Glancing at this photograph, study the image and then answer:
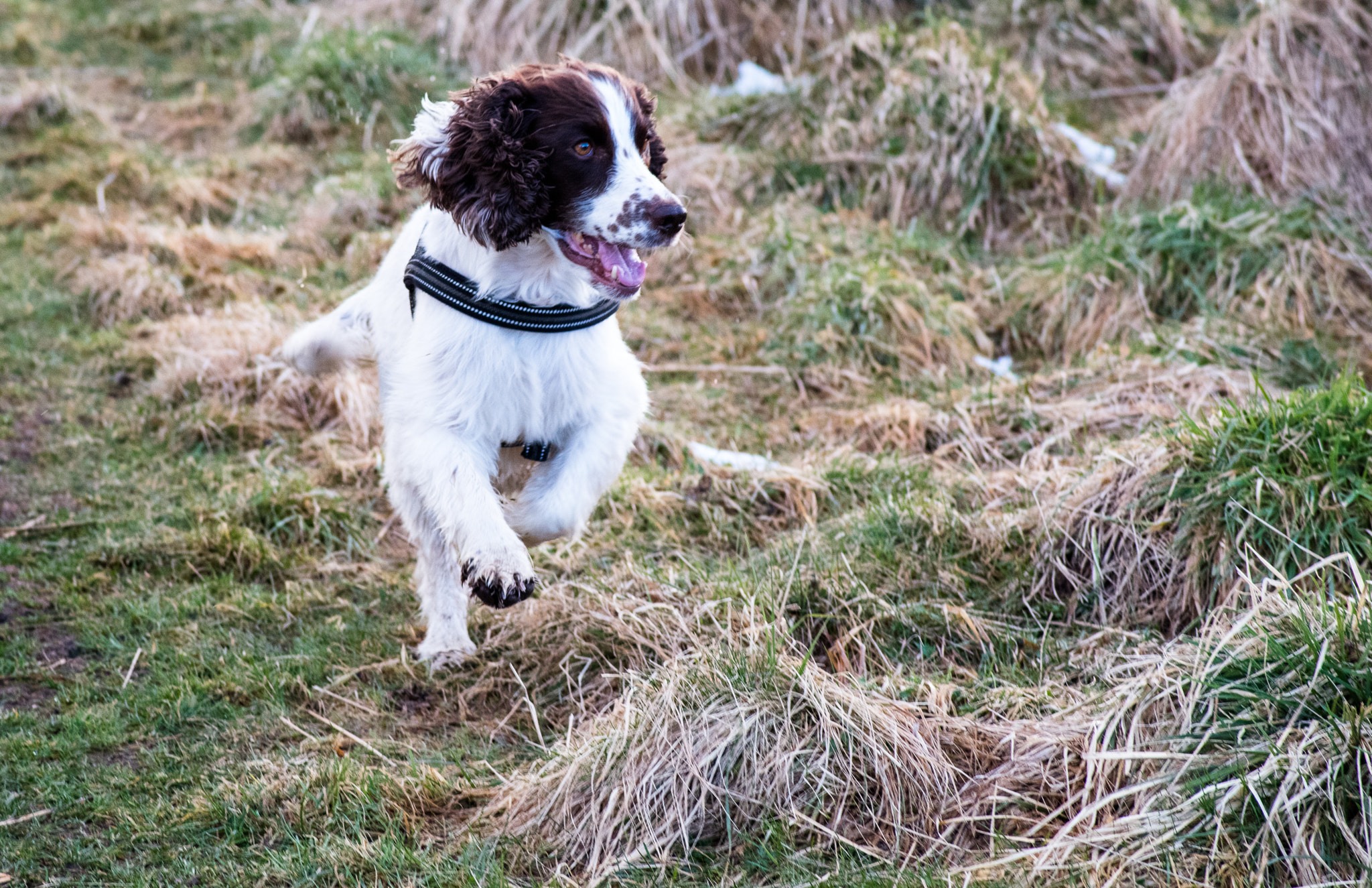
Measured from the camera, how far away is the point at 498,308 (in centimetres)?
336

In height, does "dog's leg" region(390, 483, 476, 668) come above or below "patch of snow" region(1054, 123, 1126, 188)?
above

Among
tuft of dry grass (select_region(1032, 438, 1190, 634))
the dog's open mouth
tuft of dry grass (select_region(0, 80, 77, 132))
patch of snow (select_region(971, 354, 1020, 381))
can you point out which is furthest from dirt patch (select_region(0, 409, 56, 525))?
tuft of dry grass (select_region(0, 80, 77, 132))

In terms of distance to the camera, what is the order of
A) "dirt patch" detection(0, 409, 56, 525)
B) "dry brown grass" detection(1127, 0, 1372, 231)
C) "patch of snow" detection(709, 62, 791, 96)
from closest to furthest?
"dirt patch" detection(0, 409, 56, 525) → "dry brown grass" detection(1127, 0, 1372, 231) → "patch of snow" detection(709, 62, 791, 96)

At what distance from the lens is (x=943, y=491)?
14.2 ft

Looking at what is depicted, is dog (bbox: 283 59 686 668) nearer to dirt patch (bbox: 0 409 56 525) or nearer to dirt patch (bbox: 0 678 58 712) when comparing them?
dirt patch (bbox: 0 678 58 712)

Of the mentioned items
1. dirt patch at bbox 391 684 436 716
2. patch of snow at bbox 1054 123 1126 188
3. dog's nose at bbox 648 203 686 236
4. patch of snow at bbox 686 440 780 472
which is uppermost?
dog's nose at bbox 648 203 686 236

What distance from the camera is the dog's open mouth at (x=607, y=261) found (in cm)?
336

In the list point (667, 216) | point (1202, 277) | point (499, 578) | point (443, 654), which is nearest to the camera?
point (499, 578)

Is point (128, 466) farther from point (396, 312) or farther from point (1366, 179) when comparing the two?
point (1366, 179)

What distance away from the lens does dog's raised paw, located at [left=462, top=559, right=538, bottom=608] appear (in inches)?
123

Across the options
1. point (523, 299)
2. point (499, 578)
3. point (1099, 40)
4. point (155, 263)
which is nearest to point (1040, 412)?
point (523, 299)

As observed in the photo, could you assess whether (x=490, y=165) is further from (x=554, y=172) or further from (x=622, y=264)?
(x=622, y=264)

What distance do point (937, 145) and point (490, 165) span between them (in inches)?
178

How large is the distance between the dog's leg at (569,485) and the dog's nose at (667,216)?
59cm
